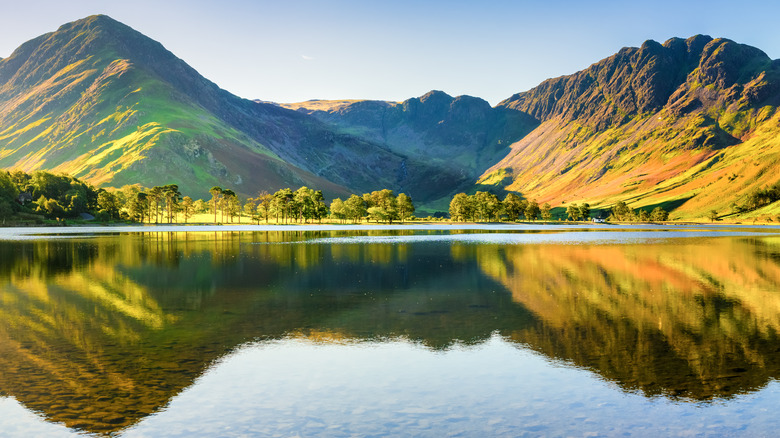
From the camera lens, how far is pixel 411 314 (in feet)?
103

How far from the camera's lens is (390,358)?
21703 mm

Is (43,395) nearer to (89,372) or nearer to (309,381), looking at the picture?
(89,372)

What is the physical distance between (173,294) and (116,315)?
8.14 m

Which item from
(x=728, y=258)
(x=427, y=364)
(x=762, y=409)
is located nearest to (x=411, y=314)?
(x=427, y=364)

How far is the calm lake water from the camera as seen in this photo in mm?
15172

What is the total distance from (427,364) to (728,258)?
62467 millimetres

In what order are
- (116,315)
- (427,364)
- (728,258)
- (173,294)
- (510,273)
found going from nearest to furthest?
(427,364)
(116,315)
(173,294)
(510,273)
(728,258)

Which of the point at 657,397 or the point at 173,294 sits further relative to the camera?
the point at 173,294

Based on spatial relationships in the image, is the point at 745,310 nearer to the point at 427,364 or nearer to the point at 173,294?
the point at 427,364

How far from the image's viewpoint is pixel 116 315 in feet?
99.7

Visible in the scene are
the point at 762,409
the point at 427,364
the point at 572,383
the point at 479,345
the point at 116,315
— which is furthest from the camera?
the point at 116,315

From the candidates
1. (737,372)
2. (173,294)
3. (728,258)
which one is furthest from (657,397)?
(728,258)

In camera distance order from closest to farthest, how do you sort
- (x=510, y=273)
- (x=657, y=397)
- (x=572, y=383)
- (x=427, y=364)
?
(x=657, y=397)
(x=572, y=383)
(x=427, y=364)
(x=510, y=273)

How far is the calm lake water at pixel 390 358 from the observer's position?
597 inches
